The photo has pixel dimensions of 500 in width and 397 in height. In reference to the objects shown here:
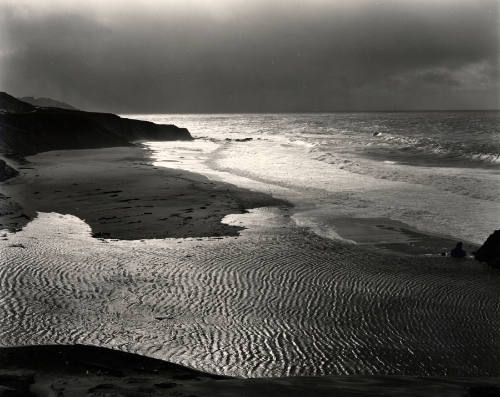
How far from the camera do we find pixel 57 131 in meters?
50.7

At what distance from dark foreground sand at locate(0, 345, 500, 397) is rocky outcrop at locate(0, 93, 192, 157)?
3473cm

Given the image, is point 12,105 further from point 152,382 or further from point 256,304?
point 152,382

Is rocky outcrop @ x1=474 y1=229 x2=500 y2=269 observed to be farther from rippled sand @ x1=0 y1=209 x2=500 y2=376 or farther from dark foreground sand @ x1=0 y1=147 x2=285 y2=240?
dark foreground sand @ x1=0 y1=147 x2=285 y2=240

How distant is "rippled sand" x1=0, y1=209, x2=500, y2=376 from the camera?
6703mm

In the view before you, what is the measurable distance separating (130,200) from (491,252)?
41.1 feet

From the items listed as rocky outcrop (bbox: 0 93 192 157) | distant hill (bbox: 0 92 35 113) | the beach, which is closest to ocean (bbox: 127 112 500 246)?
the beach

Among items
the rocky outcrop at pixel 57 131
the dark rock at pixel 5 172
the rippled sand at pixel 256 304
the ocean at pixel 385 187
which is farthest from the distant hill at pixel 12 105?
the rippled sand at pixel 256 304

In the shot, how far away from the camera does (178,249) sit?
12039 millimetres

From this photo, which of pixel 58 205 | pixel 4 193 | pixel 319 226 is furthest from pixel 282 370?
pixel 4 193

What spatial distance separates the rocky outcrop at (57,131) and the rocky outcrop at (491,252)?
34.7m

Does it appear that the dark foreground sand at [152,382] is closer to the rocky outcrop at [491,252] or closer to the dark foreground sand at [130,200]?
the rocky outcrop at [491,252]

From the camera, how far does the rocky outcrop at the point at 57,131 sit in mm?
42938

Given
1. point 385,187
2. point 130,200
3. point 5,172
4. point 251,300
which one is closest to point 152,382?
point 251,300

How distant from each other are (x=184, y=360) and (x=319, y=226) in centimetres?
935
